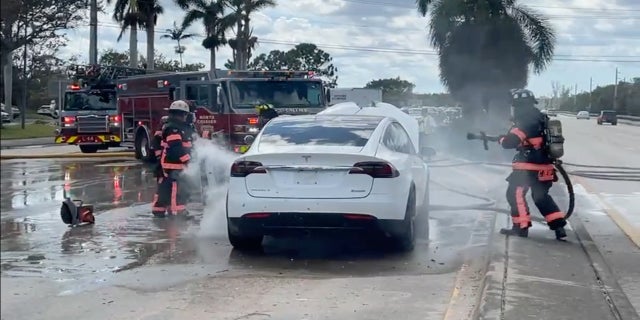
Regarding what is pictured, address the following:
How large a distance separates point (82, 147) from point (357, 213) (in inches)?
879

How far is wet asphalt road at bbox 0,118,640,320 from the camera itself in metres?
6.30

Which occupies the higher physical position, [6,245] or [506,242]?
[6,245]

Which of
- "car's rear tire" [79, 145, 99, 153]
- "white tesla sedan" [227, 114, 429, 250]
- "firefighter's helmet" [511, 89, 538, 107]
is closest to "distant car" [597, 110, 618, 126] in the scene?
"car's rear tire" [79, 145, 99, 153]

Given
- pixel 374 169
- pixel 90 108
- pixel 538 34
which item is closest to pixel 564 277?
pixel 374 169

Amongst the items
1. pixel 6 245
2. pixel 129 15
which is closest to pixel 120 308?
pixel 6 245

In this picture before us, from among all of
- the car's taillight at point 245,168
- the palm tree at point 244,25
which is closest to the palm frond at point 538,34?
the palm tree at point 244,25

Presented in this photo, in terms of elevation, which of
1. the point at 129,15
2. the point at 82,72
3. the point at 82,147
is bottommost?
the point at 82,147

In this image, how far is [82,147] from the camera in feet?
94.7

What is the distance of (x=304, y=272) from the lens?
796cm

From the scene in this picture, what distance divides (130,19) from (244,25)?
7.90 metres

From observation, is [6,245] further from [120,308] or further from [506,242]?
[506,242]

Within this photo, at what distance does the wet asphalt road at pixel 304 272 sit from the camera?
630 cm

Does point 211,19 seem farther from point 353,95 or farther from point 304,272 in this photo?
point 304,272

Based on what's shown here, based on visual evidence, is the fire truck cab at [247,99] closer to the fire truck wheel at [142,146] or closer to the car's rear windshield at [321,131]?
the fire truck wheel at [142,146]
